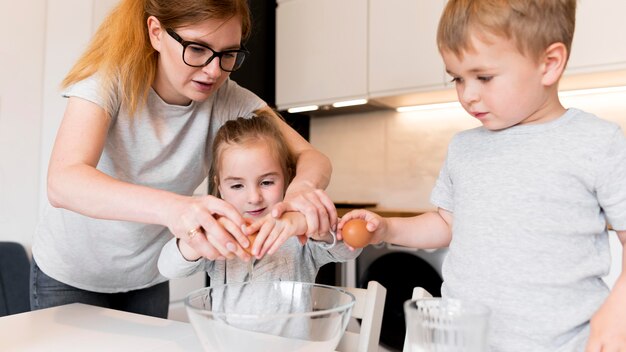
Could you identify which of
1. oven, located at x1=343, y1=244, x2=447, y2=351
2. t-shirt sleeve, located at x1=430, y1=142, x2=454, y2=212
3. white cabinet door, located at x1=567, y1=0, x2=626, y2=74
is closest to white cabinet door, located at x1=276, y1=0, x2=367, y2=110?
oven, located at x1=343, y1=244, x2=447, y2=351

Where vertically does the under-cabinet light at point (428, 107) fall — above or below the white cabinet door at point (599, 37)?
A: below

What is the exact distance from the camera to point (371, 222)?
86 centimetres

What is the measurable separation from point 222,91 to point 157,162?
246mm

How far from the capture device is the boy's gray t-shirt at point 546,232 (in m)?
0.73

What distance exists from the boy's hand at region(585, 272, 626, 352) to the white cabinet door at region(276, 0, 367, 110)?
84.1 inches

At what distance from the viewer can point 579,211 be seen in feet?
2.48

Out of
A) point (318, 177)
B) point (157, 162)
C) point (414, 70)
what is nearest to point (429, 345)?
point (318, 177)

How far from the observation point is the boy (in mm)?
739

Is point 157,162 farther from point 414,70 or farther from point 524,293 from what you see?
point 414,70

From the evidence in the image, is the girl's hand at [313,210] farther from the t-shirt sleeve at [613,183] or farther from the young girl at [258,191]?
the t-shirt sleeve at [613,183]

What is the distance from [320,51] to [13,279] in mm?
1840

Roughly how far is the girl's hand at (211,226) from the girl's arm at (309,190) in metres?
0.10

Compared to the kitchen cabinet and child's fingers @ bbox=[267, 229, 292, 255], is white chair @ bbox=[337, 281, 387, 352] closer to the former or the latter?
child's fingers @ bbox=[267, 229, 292, 255]

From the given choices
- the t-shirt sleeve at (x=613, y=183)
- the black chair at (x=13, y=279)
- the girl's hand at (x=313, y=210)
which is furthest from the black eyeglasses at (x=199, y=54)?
the black chair at (x=13, y=279)
